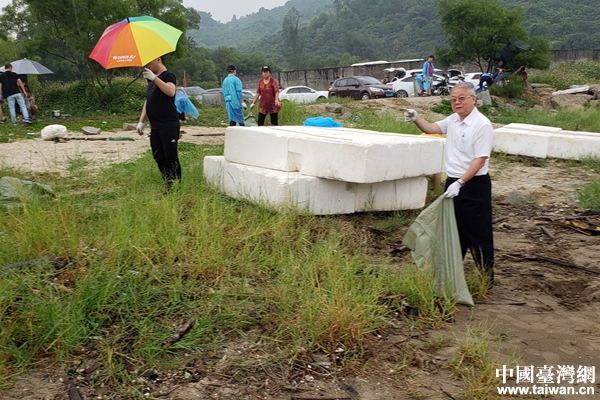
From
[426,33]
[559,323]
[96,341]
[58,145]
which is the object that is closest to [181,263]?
[96,341]

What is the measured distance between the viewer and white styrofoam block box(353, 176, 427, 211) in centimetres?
537

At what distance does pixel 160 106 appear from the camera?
538 centimetres

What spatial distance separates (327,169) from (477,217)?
1.52 meters

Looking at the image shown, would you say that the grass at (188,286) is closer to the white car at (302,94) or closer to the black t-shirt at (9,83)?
the black t-shirt at (9,83)

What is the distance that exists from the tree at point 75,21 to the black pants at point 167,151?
11.5 m

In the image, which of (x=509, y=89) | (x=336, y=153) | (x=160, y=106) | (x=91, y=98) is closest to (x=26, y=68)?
(x=91, y=98)

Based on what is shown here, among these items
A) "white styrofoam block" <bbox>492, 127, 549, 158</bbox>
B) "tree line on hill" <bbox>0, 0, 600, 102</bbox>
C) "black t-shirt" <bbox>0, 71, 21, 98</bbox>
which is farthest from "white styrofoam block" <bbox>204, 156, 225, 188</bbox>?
"tree line on hill" <bbox>0, 0, 600, 102</bbox>

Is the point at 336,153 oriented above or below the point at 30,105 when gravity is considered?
below

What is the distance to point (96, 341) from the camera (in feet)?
10.2

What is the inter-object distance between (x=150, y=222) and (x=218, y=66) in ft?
172

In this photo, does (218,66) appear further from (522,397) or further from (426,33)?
(522,397)

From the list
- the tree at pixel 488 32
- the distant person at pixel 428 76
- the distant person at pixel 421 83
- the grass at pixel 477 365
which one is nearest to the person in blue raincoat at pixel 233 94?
the grass at pixel 477 365

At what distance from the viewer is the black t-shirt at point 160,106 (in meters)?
5.34

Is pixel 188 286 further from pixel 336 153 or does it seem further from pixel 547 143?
pixel 547 143
